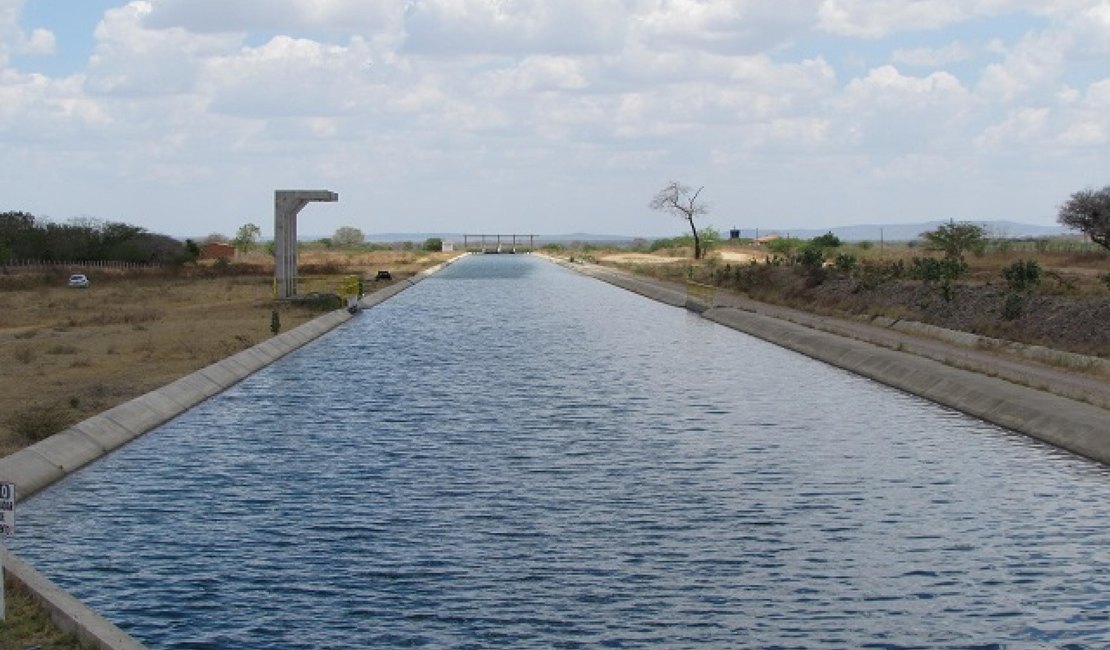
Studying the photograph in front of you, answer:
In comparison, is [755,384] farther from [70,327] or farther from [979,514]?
[70,327]

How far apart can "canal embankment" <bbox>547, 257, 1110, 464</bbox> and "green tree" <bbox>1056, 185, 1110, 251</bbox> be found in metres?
47.5

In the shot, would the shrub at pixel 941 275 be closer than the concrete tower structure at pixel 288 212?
Yes

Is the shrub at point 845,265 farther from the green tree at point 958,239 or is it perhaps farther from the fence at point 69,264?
the fence at point 69,264

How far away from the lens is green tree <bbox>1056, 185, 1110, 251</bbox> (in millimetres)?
98906

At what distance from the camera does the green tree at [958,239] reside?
10931cm

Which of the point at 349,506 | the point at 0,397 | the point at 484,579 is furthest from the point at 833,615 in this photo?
the point at 0,397

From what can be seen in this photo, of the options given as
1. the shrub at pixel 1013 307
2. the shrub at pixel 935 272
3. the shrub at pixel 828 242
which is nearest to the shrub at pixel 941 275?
the shrub at pixel 935 272

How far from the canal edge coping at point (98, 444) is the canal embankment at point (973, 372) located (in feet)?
55.5

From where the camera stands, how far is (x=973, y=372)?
34.9 metres

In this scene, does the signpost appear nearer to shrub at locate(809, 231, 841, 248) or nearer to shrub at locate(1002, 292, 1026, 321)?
shrub at locate(1002, 292, 1026, 321)

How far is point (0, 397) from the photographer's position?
3027 cm

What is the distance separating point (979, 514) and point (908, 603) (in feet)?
17.2

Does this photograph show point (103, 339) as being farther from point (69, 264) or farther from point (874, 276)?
point (69, 264)

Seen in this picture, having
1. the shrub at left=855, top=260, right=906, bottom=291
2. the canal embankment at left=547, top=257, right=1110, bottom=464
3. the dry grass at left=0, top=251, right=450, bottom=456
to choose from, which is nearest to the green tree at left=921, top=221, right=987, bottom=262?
the shrub at left=855, top=260, right=906, bottom=291
